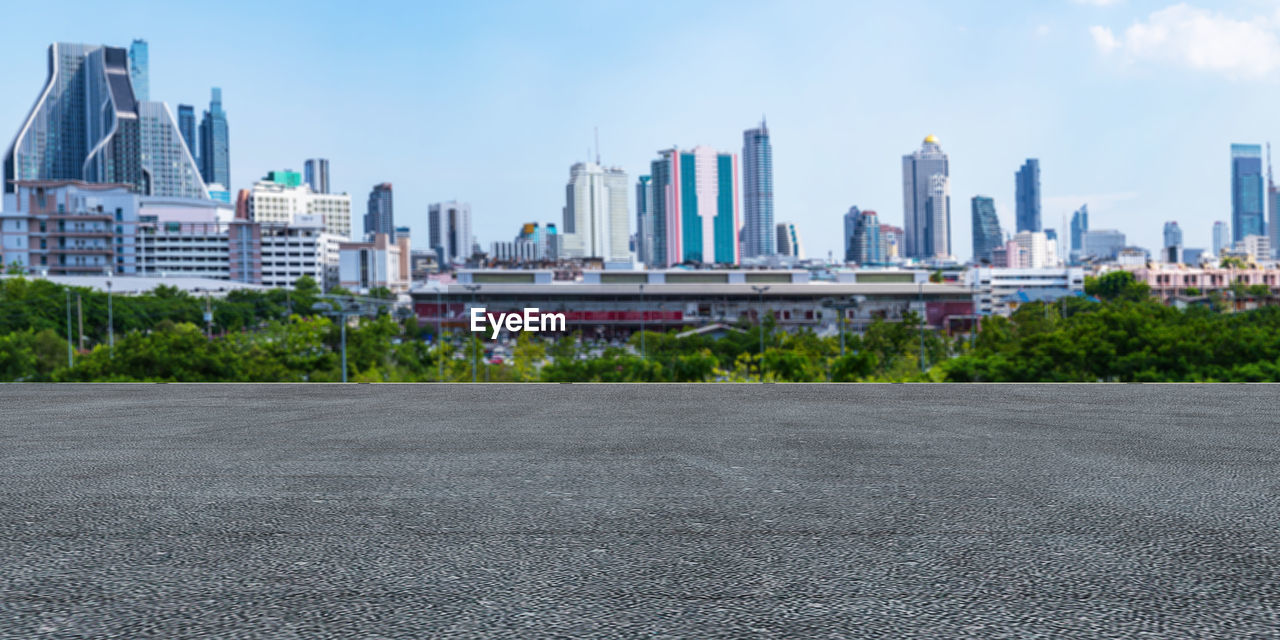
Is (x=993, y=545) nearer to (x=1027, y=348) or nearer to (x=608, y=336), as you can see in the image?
(x=1027, y=348)

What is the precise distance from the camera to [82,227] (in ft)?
381

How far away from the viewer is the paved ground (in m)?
2.95

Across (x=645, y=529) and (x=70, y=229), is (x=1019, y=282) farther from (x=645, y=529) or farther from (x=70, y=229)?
(x=645, y=529)

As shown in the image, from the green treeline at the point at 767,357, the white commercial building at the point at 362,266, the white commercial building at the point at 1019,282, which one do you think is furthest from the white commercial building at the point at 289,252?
the green treeline at the point at 767,357

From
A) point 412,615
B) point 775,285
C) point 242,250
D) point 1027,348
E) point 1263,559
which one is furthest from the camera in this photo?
point 242,250

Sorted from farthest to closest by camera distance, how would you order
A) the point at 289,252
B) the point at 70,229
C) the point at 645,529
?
the point at 289,252 < the point at 70,229 < the point at 645,529

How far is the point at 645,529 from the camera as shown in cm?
402

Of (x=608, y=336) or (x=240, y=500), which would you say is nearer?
(x=240, y=500)

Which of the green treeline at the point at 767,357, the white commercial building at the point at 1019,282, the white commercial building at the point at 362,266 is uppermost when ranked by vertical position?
the white commercial building at the point at 362,266

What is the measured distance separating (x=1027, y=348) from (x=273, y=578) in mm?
19395

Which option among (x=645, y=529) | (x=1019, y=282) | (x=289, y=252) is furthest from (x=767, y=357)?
(x=1019, y=282)

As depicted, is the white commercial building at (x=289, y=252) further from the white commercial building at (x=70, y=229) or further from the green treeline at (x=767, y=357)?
the green treeline at (x=767, y=357)

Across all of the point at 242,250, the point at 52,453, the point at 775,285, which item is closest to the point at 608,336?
the point at 775,285

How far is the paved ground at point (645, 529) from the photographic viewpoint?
2949 millimetres
